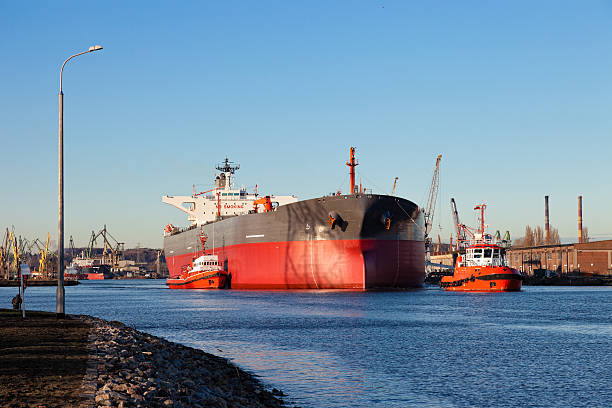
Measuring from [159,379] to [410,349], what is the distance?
44.3ft

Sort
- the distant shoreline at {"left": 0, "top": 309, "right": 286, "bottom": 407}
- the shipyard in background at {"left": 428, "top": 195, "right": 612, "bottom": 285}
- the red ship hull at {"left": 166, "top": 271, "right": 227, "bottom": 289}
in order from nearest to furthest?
1. the distant shoreline at {"left": 0, "top": 309, "right": 286, "bottom": 407}
2. the red ship hull at {"left": 166, "top": 271, "right": 227, "bottom": 289}
3. the shipyard in background at {"left": 428, "top": 195, "right": 612, "bottom": 285}

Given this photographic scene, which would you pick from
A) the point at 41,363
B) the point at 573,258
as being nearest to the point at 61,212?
the point at 41,363

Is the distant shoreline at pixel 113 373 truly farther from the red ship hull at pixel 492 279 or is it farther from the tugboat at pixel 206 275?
the tugboat at pixel 206 275

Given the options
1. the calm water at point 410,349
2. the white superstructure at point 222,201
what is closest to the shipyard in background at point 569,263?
the white superstructure at point 222,201

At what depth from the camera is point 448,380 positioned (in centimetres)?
1897

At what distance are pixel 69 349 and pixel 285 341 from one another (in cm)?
1270

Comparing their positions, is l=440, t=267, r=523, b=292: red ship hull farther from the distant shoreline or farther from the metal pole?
the distant shoreline

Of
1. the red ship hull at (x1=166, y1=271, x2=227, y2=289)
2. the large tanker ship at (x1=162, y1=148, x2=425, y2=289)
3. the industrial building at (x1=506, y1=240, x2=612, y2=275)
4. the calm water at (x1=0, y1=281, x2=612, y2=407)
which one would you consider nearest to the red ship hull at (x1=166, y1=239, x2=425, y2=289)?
the large tanker ship at (x1=162, y1=148, x2=425, y2=289)

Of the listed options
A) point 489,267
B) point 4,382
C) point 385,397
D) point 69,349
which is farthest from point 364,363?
point 489,267

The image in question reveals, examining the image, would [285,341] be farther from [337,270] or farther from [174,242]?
[174,242]

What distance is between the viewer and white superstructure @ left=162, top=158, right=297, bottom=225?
97688 millimetres

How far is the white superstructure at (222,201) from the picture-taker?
97688mm

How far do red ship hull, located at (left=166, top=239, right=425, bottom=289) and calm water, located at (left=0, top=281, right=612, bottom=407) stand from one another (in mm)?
12437

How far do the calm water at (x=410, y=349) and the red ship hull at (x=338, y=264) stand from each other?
1244 cm
